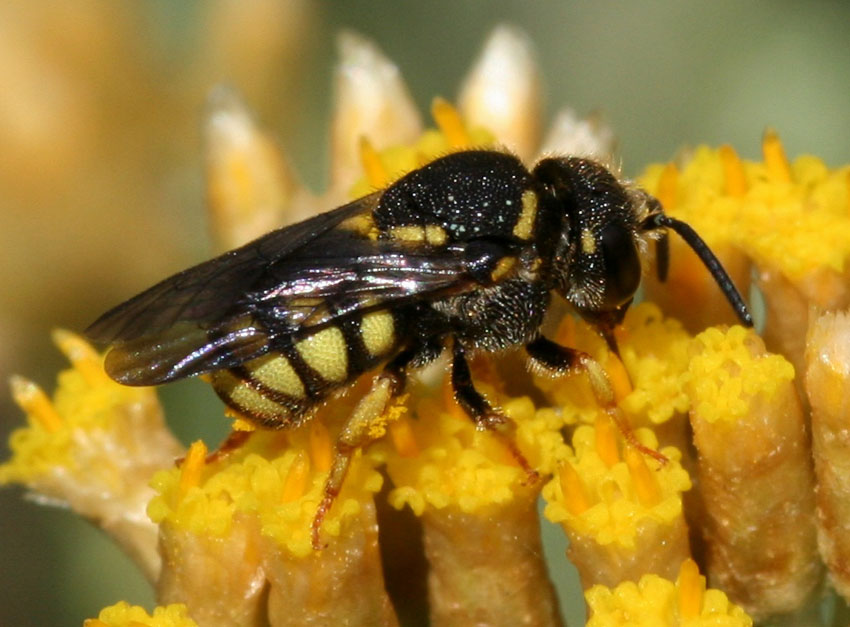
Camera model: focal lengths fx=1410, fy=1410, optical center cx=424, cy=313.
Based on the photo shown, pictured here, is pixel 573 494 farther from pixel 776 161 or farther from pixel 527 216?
pixel 776 161

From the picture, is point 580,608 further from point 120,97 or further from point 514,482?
point 120,97

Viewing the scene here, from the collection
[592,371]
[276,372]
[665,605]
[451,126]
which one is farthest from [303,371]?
[451,126]

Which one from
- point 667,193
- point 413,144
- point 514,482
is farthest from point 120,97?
point 514,482

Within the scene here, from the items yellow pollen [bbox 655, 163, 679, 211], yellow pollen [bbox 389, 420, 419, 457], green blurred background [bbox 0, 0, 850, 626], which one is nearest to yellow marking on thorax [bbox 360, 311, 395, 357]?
yellow pollen [bbox 389, 420, 419, 457]

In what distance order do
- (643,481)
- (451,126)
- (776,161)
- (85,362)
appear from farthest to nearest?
(451,126), (85,362), (776,161), (643,481)

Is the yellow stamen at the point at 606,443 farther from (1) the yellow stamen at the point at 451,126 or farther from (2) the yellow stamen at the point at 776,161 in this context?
(1) the yellow stamen at the point at 451,126

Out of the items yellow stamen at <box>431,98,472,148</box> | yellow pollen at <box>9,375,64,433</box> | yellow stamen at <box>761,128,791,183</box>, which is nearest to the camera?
yellow stamen at <box>761,128,791,183</box>

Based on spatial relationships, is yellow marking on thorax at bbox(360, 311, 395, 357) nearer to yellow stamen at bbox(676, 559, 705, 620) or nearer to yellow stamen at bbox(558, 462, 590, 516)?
yellow stamen at bbox(558, 462, 590, 516)
